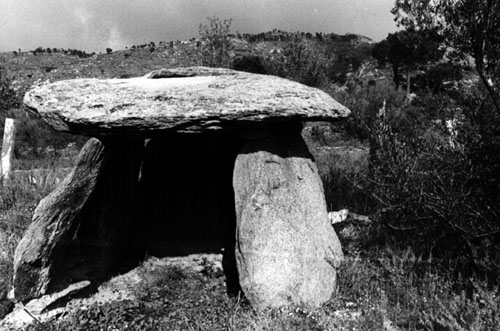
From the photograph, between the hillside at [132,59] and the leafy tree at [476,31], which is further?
the hillside at [132,59]

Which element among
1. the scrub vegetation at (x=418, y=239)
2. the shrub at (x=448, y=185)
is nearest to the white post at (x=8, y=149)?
the scrub vegetation at (x=418, y=239)

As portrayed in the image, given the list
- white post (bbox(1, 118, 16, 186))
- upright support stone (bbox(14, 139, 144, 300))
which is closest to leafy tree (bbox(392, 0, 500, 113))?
upright support stone (bbox(14, 139, 144, 300))

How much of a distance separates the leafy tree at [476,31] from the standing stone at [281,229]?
2453mm

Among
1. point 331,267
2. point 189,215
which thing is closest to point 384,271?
point 331,267

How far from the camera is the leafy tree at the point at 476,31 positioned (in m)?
5.32

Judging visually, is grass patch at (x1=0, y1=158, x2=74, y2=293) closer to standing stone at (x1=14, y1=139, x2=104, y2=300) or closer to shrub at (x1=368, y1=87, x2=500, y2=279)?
standing stone at (x1=14, y1=139, x2=104, y2=300)

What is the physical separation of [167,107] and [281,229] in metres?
1.79

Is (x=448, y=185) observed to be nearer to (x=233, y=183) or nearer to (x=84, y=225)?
(x=233, y=183)

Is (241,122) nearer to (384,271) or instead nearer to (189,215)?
(384,271)

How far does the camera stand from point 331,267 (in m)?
4.93

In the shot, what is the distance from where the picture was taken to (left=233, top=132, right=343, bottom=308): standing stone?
4.59 meters

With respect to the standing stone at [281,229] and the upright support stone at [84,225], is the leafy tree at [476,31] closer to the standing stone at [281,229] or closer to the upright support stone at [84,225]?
the standing stone at [281,229]

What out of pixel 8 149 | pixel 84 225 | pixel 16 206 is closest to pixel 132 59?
pixel 8 149

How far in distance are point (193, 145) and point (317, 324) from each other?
162 inches
